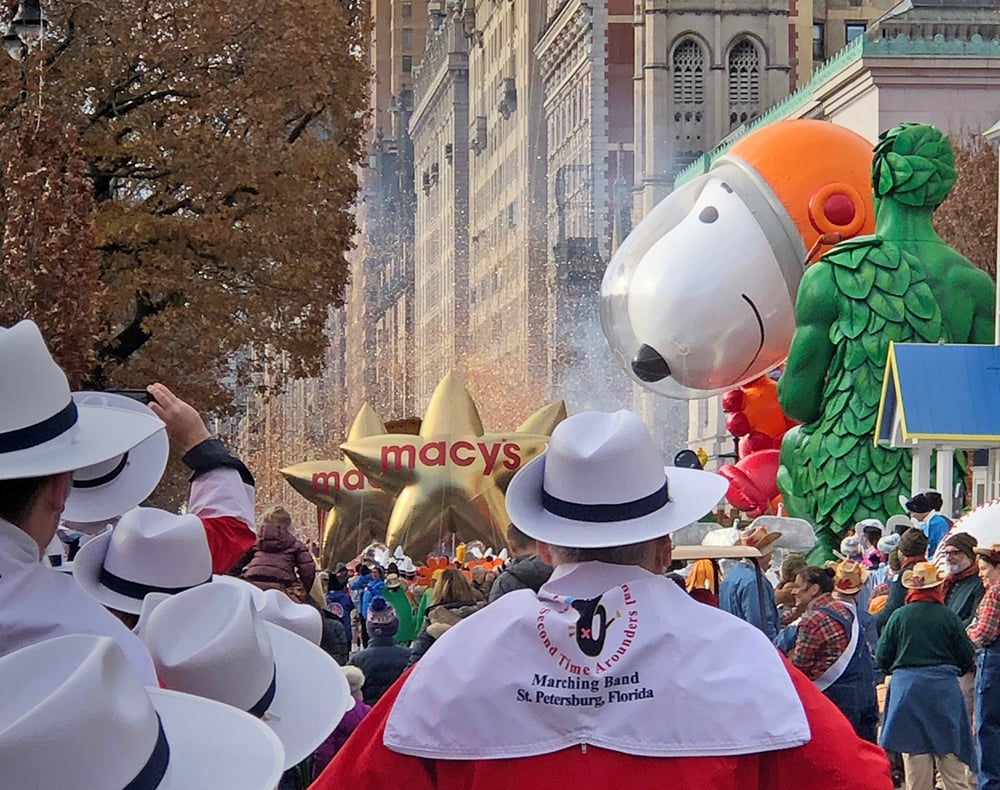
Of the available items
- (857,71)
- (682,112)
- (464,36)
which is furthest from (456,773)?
(464,36)

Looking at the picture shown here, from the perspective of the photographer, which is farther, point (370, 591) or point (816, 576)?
point (370, 591)

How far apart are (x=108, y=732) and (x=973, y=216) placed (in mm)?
43283

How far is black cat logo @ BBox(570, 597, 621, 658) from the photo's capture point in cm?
372

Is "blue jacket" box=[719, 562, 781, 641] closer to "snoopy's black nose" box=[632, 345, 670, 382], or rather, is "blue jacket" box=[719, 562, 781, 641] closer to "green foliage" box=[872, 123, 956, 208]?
"green foliage" box=[872, 123, 956, 208]

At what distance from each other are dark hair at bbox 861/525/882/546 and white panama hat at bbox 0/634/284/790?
1649 centimetres

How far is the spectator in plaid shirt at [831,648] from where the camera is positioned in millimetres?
9727

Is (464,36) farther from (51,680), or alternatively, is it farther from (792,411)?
(51,680)

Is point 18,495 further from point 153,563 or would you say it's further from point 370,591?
point 370,591

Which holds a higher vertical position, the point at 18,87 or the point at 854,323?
the point at 18,87

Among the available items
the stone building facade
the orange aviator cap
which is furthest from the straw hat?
the stone building facade

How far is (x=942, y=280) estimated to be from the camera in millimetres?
21891

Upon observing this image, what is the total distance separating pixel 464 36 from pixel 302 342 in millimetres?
70148

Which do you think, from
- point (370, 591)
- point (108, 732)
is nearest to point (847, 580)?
point (108, 732)

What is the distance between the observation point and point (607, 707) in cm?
371
